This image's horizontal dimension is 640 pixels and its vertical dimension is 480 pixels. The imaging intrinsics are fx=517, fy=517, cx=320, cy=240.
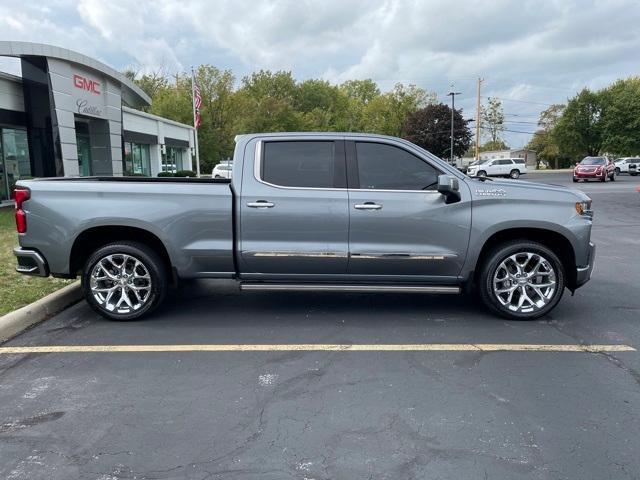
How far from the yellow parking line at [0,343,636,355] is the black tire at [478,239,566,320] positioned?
67cm

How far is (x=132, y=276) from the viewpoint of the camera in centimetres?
538

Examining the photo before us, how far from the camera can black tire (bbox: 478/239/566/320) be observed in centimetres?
525

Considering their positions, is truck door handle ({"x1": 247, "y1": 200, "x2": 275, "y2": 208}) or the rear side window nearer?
truck door handle ({"x1": 247, "y1": 200, "x2": 275, "y2": 208})

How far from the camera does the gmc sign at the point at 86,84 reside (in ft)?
54.9

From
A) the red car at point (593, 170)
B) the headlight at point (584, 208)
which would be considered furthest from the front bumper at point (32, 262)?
the red car at point (593, 170)

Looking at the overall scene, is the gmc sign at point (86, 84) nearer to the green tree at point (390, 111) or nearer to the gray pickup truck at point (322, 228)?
the gray pickup truck at point (322, 228)

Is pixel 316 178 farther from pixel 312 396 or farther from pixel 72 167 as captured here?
pixel 72 167

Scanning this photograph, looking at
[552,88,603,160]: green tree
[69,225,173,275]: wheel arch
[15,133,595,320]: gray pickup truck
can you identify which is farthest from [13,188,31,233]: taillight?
[552,88,603,160]: green tree

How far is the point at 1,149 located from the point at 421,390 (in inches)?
718

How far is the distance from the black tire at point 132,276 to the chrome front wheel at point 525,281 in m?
3.46

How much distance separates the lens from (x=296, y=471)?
A: 2.81m

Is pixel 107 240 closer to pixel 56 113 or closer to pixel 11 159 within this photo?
pixel 56 113

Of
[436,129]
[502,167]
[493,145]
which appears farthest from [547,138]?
[502,167]

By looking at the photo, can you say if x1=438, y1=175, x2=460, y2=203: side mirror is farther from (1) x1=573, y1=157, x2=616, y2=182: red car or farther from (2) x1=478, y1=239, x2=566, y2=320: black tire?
(1) x1=573, y1=157, x2=616, y2=182: red car
